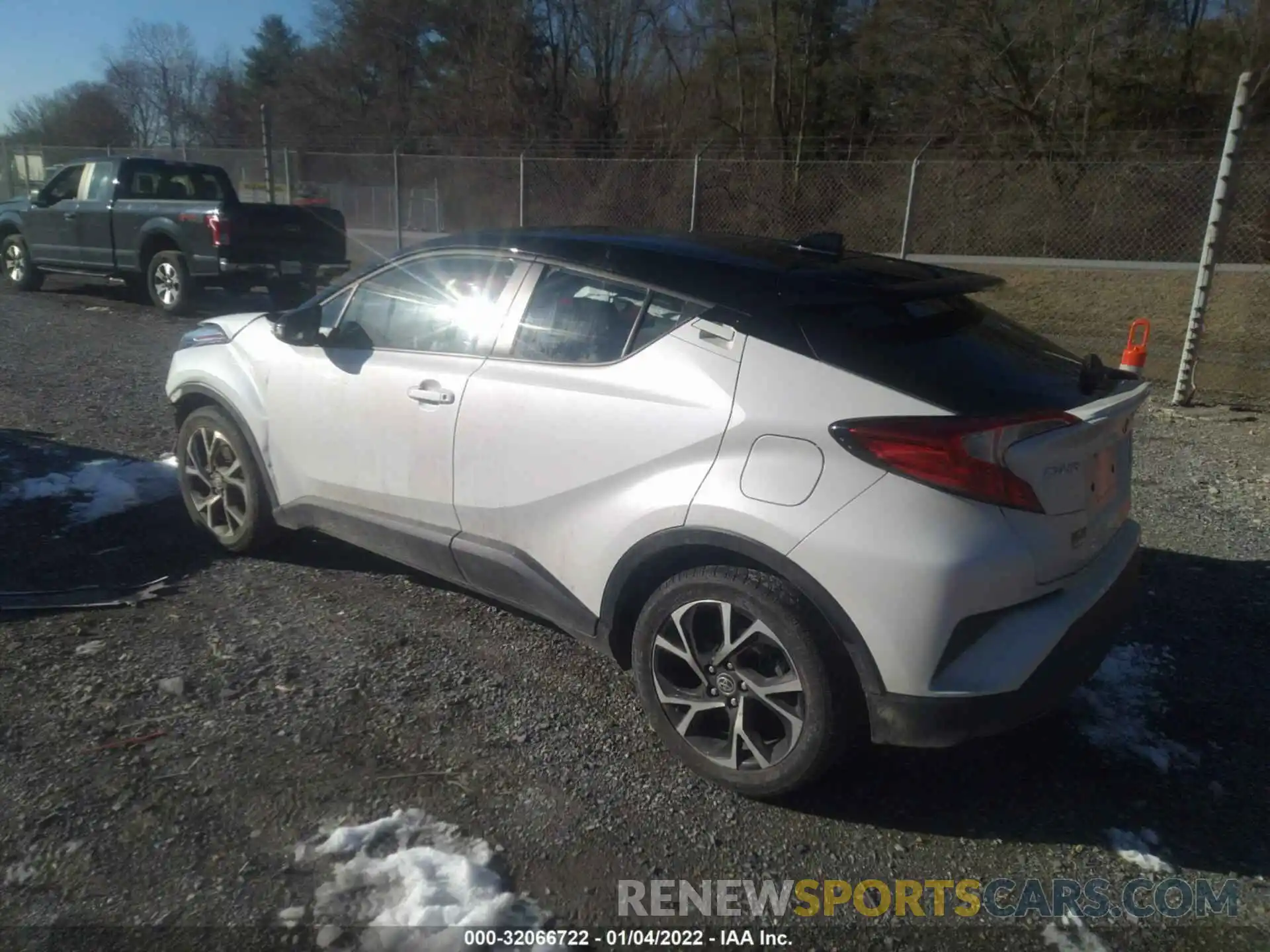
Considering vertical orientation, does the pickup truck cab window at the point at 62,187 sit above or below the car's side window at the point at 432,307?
above

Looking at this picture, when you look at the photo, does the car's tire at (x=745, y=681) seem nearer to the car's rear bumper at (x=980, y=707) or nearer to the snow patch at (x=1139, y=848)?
the car's rear bumper at (x=980, y=707)

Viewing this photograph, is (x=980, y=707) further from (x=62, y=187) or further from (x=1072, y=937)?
(x=62, y=187)

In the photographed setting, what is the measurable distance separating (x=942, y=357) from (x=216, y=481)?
11.4 ft

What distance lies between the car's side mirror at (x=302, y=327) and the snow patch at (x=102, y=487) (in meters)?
1.66

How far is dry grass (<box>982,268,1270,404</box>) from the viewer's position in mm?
10906

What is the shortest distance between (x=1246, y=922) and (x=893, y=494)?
57.2 inches

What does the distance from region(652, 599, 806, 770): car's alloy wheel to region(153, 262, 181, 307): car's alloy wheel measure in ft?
37.8

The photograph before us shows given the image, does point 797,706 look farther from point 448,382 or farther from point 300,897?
point 448,382

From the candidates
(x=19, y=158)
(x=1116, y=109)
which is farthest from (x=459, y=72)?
(x=1116, y=109)

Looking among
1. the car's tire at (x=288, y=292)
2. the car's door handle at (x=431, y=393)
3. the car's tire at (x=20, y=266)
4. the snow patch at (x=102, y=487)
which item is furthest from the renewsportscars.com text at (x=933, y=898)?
the car's tire at (x=20, y=266)

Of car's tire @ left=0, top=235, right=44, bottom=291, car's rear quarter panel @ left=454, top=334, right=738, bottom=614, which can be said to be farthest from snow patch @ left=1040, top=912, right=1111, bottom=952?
car's tire @ left=0, top=235, right=44, bottom=291

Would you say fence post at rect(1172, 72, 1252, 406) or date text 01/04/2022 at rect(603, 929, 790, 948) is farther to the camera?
fence post at rect(1172, 72, 1252, 406)

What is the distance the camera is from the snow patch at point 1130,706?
10.8 ft

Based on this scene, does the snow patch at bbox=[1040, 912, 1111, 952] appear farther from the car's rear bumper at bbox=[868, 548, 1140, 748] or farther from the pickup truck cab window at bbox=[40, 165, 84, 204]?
the pickup truck cab window at bbox=[40, 165, 84, 204]
